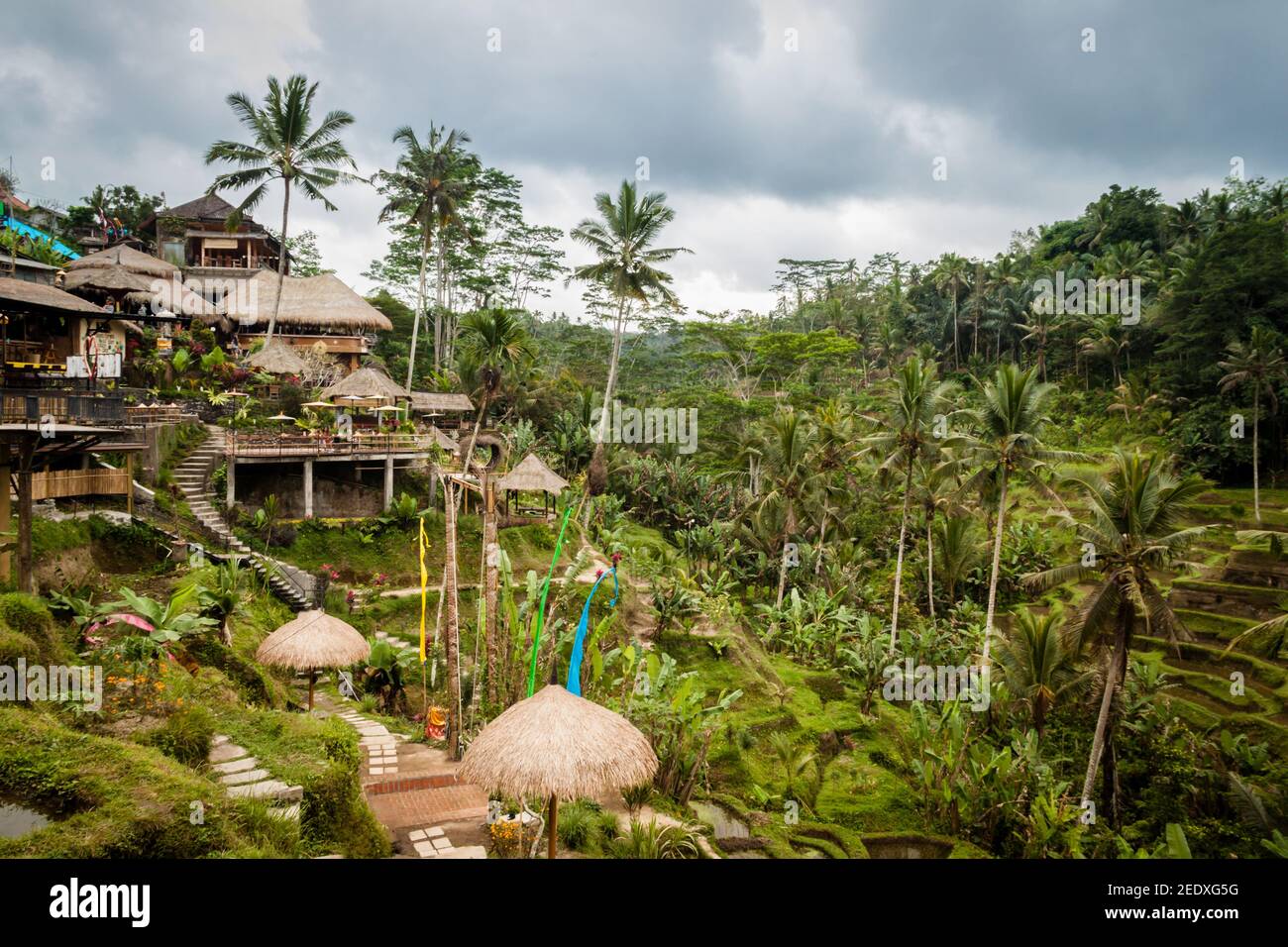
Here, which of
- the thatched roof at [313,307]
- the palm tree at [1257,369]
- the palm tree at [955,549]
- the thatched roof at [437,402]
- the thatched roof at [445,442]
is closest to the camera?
the palm tree at [955,549]

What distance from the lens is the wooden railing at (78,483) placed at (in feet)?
45.7

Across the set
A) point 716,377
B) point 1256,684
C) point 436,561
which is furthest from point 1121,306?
point 436,561

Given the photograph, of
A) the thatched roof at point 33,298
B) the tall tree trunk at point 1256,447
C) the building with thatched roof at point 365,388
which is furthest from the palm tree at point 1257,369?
the thatched roof at point 33,298

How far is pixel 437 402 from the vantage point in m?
25.6

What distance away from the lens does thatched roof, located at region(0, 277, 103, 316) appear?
36.9 ft

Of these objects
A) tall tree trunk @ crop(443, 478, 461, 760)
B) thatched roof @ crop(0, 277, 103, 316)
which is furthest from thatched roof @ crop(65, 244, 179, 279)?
tall tree trunk @ crop(443, 478, 461, 760)

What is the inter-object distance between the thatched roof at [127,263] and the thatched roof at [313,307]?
2942 mm

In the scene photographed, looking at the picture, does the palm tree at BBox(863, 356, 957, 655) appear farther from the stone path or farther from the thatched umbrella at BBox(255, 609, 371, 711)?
the thatched umbrella at BBox(255, 609, 371, 711)

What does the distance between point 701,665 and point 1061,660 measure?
25.0 ft

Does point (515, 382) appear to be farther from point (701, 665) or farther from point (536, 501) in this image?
point (701, 665)

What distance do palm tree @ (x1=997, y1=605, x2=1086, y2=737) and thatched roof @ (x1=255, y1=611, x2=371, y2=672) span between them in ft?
42.6

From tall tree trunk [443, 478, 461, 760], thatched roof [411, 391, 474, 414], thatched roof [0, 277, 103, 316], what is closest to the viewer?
tall tree trunk [443, 478, 461, 760]

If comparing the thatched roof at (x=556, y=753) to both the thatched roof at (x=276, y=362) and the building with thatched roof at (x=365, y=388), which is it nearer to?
the building with thatched roof at (x=365, y=388)

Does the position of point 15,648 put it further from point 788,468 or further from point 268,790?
point 788,468
